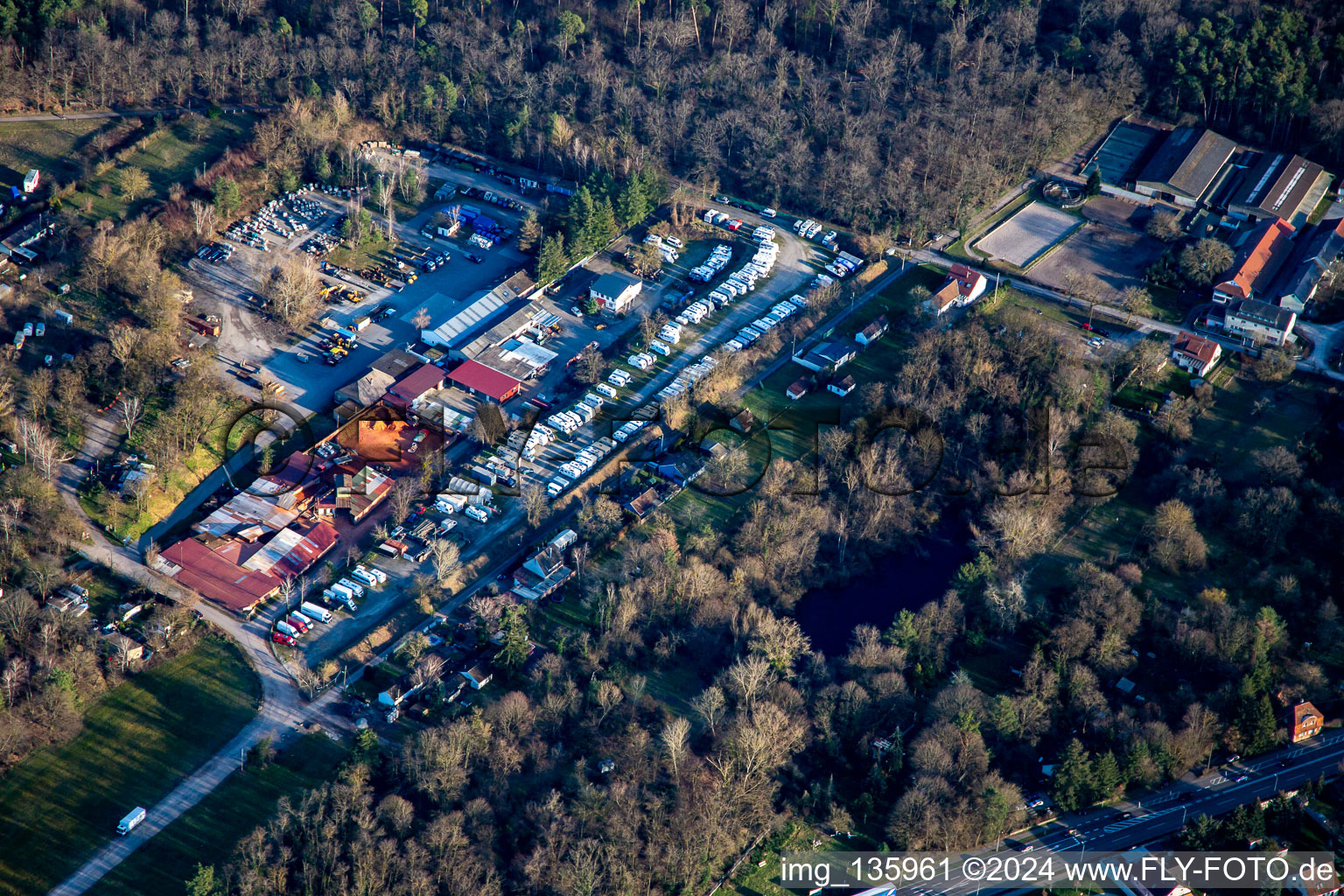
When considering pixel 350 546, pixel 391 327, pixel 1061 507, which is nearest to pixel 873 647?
pixel 1061 507

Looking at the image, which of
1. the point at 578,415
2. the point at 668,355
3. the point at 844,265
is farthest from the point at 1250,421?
the point at 578,415

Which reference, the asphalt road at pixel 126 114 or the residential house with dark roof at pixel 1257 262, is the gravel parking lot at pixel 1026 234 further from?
the asphalt road at pixel 126 114

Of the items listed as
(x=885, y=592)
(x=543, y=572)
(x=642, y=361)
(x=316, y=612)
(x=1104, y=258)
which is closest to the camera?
(x=316, y=612)

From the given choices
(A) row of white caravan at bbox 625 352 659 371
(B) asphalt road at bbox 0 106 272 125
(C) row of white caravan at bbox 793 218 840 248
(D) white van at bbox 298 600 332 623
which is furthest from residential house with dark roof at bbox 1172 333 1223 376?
(B) asphalt road at bbox 0 106 272 125

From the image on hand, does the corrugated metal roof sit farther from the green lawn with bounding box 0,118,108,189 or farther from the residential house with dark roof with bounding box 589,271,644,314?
the green lawn with bounding box 0,118,108,189

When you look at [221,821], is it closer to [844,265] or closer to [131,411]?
[131,411]

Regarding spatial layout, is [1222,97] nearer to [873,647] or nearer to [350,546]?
[873,647]
